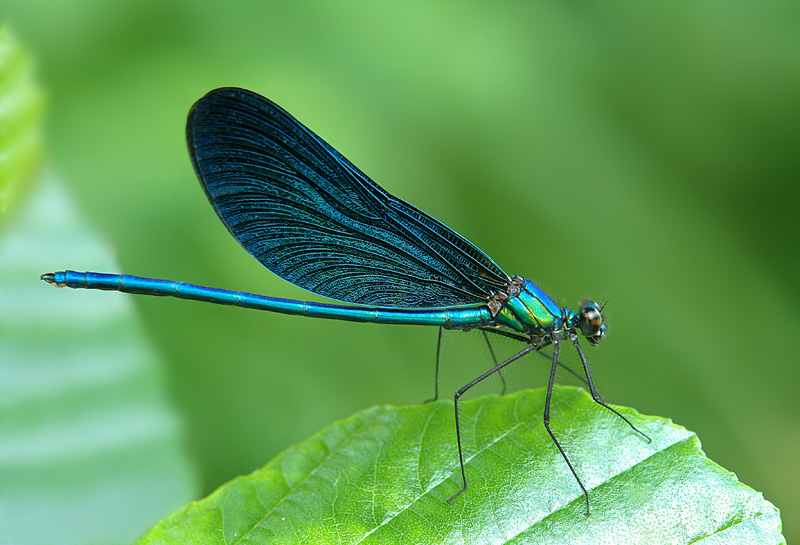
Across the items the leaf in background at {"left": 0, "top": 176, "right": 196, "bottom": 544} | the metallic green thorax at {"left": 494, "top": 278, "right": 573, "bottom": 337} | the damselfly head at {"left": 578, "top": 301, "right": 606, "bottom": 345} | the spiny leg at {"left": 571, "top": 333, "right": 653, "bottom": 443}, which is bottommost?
the spiny leg at {"left": 571, "top": 333, "right": 653, "bottom": 443}

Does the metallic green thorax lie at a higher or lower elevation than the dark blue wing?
lower

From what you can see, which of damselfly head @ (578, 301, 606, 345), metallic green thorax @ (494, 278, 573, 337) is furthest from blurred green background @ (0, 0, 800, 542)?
damselfly head @ (578, 301, 606, 345)

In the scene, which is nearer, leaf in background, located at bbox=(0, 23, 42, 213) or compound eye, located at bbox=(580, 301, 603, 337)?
leaf in background, located at bbox=(0, 23, 42, 213)

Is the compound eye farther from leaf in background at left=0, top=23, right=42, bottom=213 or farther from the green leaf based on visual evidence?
leaf in background at left=0, top=23, right=42, bottom=213

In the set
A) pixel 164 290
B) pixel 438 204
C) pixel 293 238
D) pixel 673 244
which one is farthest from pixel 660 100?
pixel 164 290

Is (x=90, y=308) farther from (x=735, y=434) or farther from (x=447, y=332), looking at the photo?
(x=735, y=434)

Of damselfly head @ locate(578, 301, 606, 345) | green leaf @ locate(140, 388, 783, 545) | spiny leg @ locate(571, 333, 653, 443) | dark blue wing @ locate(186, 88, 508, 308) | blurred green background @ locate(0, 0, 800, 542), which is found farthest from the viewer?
blurred green background @ locate(0, 0, 800, 542)

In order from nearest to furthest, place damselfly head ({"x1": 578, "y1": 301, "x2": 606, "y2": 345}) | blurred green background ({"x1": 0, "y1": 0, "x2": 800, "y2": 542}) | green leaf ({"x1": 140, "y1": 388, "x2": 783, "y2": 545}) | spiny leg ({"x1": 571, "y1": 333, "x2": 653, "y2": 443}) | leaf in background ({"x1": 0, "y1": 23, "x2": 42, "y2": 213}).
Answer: green leaf ({"x1": 140, "y1": 388, "x2": 783, "y2": 545})
spiny leg ({"x1": 571, "y1": 333, "x2": 653, "y2": 443})
leaf in background ({"x1": 0, "y1": 23, "x2": 42, "y2": 213})
damselfly head ({"x1": 578, "y1": 301, "x2": 606, "y2": 345})
blurred green background ({"x1": 0, "y1": 0, "x2": 800, "y2": 542})

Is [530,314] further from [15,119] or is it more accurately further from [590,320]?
[15,119]
